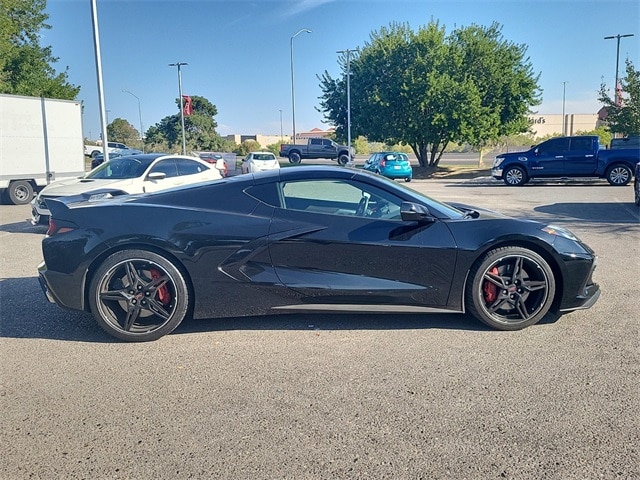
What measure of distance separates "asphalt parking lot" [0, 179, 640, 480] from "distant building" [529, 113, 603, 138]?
298 feet

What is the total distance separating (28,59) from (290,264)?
1265 inches

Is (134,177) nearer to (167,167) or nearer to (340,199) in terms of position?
(167,167)

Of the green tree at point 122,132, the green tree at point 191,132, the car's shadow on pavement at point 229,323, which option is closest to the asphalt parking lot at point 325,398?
the car's shadow on pavement at point 229,323

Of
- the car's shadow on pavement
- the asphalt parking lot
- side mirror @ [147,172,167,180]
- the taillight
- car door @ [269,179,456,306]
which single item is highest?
side mirror @ [147,172,167,180]

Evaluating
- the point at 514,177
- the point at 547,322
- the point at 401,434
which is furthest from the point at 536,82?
the point at 401,434

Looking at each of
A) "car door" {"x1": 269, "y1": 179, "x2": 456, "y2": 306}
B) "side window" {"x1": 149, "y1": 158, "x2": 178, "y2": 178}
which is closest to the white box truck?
"side window" {"x1": 149, "y1": 158, "x2": 178, "y2": 178}

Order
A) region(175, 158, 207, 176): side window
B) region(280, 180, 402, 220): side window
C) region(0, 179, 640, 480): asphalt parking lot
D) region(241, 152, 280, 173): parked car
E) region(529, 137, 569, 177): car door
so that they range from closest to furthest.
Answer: region(0, 179, 640, 480): asphalt parking lot
region(280, 180, 402, 220): side window
region(175, 158, 207, 176): side window
region(529, 137, 569, 177): car door
region(241, 152, 280, 173): parked car

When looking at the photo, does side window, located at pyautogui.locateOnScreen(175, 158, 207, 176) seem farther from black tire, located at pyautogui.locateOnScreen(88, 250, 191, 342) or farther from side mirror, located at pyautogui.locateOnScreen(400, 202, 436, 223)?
side mirror, located at pyautogui.locateOnScreen(400, 202, 436, 223)

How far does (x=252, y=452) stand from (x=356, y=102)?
32045mm

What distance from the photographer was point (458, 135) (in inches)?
1129

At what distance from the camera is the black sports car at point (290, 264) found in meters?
4.09

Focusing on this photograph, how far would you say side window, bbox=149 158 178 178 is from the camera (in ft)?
33.5

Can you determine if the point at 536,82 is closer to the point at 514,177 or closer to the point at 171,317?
the point at 514,177

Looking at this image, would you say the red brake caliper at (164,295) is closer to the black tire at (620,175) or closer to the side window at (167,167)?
the side window at (167,167)
